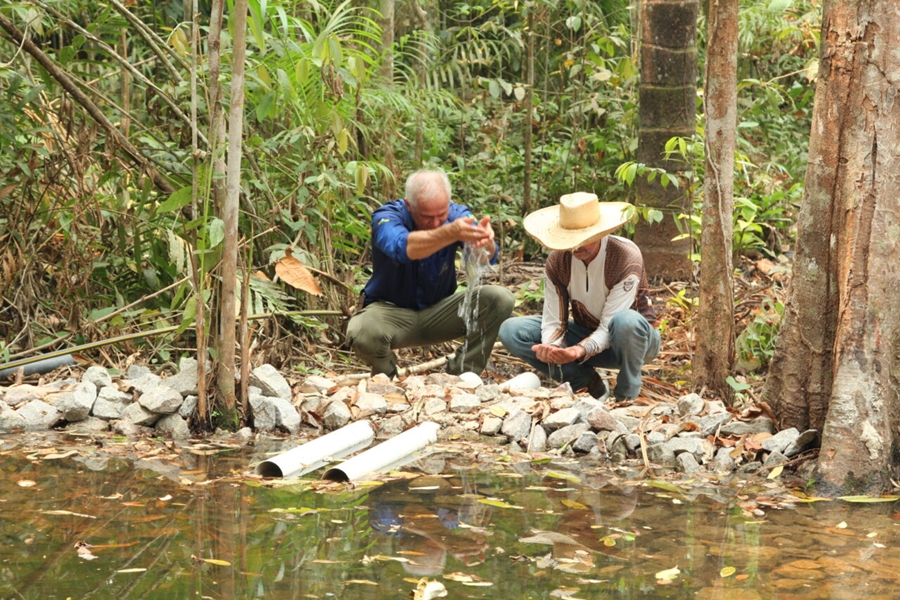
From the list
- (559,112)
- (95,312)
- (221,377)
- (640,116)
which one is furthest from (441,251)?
(559,112)

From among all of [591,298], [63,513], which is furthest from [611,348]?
[63,513]

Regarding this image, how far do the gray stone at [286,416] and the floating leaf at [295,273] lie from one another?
0.88 metres

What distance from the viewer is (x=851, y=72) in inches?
148

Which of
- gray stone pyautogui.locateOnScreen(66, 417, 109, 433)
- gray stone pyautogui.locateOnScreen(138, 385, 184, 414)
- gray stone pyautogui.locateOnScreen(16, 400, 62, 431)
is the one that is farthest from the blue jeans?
gray stone pyautogui.locateOnScreen(16, 400, 62, 431)

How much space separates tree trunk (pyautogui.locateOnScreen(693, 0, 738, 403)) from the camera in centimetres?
461

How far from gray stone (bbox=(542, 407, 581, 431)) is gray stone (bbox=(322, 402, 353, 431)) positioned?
922mm

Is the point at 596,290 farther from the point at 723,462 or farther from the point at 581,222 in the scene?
the point at 723,462

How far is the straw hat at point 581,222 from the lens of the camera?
494 centimetres

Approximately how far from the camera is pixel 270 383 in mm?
4820

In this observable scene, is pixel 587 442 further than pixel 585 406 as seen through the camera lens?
No

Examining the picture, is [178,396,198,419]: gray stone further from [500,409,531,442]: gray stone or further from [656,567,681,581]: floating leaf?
[656,567,681,581]: floating leaf

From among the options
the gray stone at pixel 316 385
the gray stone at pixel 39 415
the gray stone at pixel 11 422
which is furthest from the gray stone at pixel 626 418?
the gray stone at pixel 11 422

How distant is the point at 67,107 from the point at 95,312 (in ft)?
3.75

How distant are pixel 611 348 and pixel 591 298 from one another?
11.2 inches
